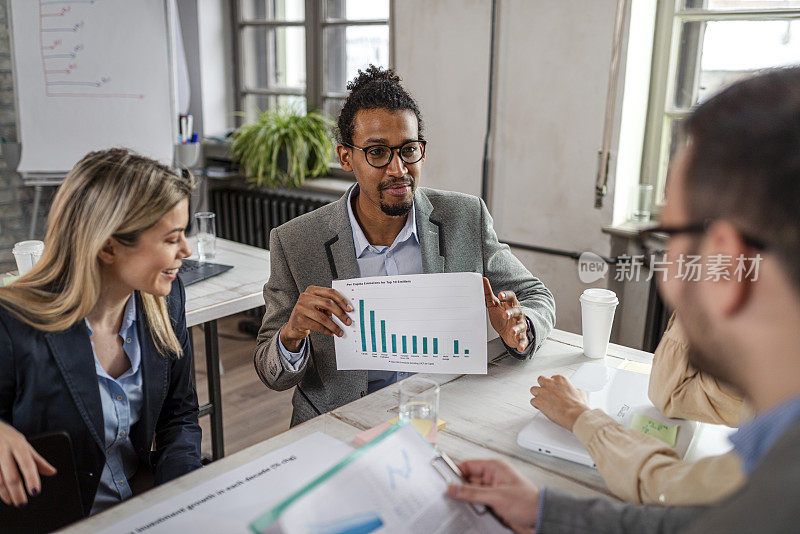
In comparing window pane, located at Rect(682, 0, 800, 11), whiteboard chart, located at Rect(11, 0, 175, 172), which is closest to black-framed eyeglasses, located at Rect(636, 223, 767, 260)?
window pane, located at Rect(682, 0, 800, 11)

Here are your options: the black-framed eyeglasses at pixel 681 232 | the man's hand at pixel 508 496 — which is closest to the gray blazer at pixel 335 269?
the man's hand at pixel 508 496

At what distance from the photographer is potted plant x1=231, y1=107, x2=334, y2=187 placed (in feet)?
12.5

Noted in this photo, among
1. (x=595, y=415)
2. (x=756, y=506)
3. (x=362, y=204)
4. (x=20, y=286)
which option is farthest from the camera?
(x=362, y=204)

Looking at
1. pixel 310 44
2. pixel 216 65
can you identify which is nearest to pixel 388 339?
pixel 310 44

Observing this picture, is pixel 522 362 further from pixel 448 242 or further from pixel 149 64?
pixel 149 64

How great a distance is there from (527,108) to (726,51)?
0.82m

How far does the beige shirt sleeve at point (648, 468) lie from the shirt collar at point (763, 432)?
161 millimetres

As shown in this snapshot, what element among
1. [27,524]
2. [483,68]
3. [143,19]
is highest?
[143,19]

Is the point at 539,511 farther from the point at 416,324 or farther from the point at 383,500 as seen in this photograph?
the point at 416,324

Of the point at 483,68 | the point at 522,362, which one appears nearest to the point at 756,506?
the point at 522,362

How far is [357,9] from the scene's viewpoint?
12.6 ft

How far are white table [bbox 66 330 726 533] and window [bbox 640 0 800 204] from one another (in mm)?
1412

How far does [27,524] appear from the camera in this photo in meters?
1.17

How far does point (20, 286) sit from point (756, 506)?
1.27 metres
